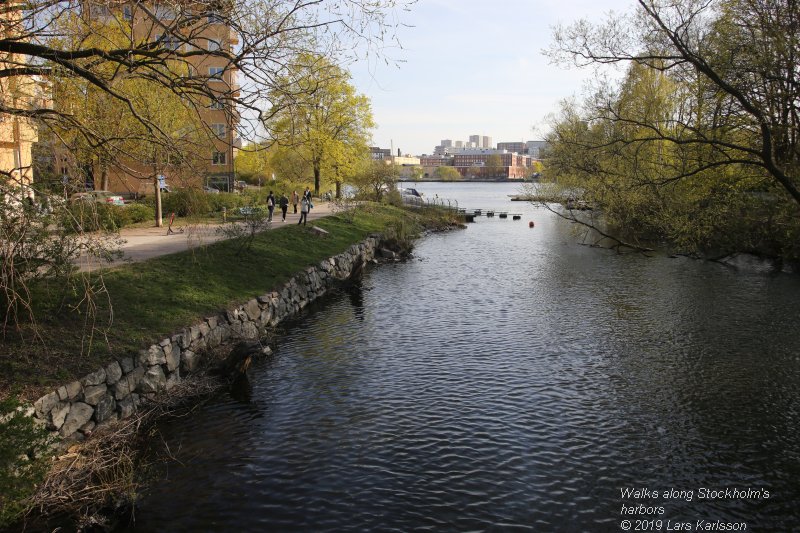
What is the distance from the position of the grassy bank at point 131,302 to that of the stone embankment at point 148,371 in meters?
0.24

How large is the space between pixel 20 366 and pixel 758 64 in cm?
1532

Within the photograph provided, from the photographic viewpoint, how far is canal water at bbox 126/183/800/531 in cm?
847

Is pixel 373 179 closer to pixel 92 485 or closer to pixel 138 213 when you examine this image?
pixel 138 213

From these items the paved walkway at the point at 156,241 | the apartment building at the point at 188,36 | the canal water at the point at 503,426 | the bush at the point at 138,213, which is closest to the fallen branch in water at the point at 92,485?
the canal water at the point at 503,426

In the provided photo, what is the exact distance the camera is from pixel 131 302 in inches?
541

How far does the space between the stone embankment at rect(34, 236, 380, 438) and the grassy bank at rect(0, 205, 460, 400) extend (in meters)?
0.24

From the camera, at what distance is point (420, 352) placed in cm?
1569

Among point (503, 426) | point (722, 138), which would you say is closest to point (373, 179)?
point (722, 138)

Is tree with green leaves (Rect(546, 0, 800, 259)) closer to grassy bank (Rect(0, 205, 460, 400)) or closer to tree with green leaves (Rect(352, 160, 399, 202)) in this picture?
grassy bank (Rect(0, 205, 460, 400))

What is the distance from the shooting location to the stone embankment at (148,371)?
9.53 metres

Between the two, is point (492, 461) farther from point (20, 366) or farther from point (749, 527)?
point (20, 366)

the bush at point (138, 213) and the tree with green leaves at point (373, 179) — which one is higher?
the tree with green leaves at point (373, 179)

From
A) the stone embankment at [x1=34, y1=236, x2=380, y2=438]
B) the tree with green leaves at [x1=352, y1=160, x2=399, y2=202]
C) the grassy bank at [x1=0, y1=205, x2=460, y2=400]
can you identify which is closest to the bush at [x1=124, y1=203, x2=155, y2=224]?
the grassy bank at [x1=0, y1=205, x2=460, y2=400]

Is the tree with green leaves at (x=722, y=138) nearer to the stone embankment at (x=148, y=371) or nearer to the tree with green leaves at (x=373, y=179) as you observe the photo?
the stone embankment at (x=148, y=371)
